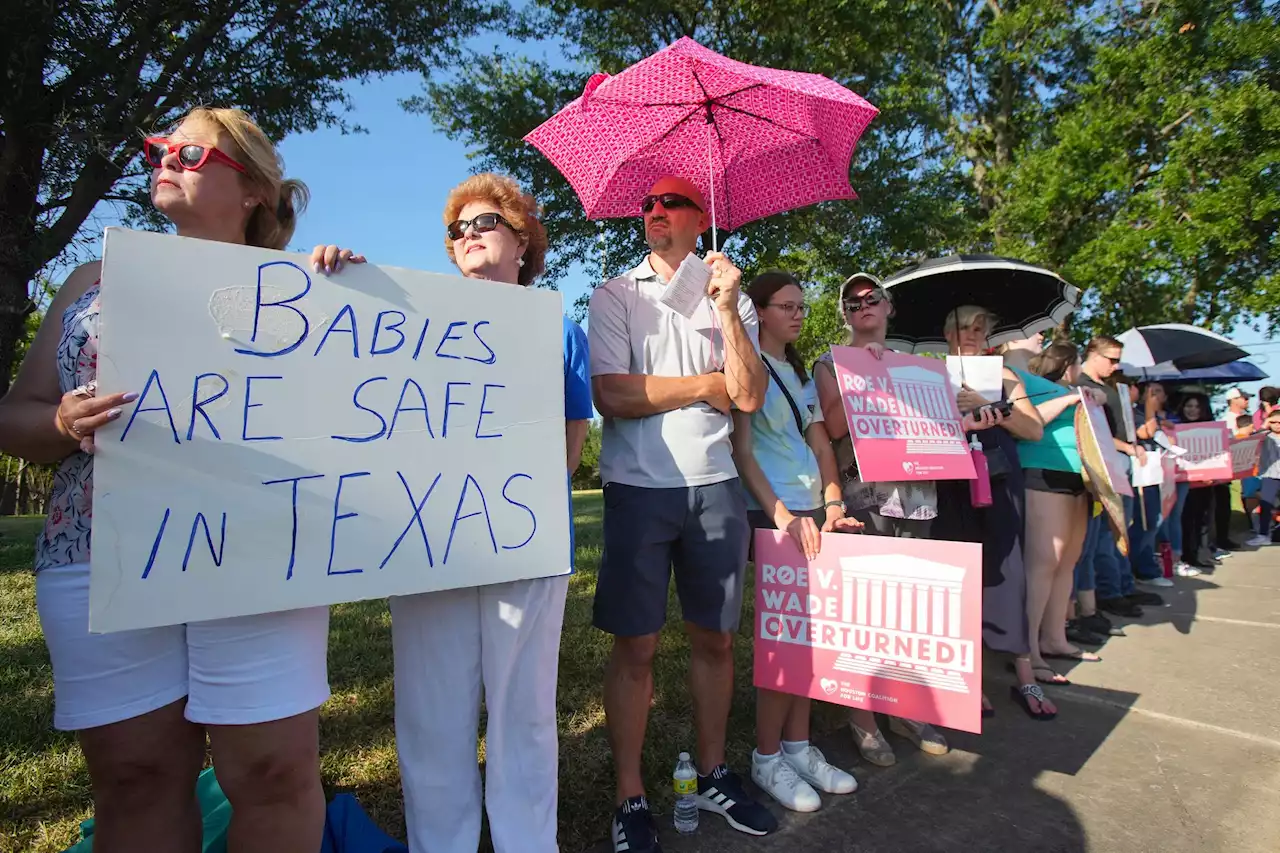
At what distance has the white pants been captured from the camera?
6.24ft

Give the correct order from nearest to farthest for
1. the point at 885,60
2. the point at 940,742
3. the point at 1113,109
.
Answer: the point at 940,742 → the point at 885,60 → the point at 1113,109

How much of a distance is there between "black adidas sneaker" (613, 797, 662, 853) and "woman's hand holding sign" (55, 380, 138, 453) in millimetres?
1818

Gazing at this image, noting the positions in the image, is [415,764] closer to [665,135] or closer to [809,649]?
[809,649]

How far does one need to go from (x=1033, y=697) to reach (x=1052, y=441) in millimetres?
1473

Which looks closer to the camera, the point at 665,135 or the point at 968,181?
the point at 665,135

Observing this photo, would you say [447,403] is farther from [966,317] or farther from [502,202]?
[966,317]

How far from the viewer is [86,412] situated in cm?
138

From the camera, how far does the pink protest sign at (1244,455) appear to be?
8336 millimetres

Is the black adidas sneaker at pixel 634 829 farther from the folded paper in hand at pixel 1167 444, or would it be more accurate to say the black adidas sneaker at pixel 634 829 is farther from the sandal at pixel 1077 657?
the folded paper in hand at pixel 1167 444

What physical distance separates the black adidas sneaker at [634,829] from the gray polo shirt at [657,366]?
3.40 feet

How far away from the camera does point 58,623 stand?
1.46 metres

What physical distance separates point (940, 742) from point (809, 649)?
1.00 meters

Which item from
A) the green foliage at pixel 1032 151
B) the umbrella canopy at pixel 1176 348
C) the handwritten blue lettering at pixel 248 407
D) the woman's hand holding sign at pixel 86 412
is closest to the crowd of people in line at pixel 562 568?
the woman's hand holding sign at pixel 86 412

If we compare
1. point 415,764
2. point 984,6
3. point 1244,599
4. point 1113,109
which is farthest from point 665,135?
point 984,6
